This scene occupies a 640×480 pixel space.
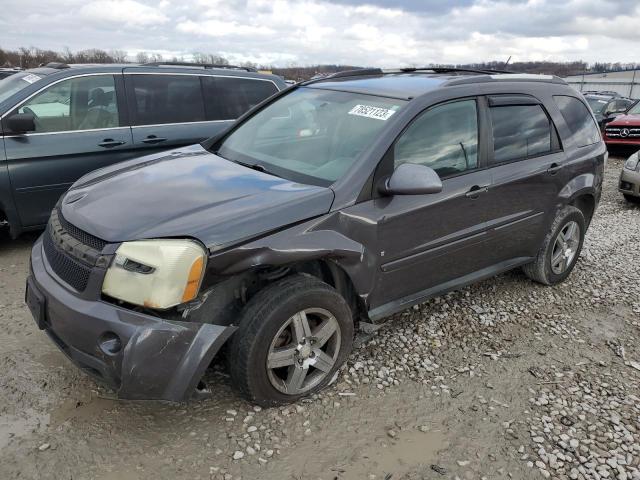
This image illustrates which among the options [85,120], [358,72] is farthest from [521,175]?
[85,120]

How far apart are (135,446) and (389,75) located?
9.90 ft

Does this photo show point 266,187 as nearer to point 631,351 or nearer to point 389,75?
point 389,75

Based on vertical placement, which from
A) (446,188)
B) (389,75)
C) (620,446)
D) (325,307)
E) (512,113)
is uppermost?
(389,75)

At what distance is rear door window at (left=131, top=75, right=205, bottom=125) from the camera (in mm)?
5324

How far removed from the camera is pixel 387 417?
281cm

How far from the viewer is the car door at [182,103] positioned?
530 centimetres

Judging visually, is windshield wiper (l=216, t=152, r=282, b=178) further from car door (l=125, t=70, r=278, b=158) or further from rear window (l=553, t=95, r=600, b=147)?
rear window (l=553, t=95, r=600, b=147)

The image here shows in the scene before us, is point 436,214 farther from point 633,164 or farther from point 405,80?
point 633,164

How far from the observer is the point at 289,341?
9.20 ft

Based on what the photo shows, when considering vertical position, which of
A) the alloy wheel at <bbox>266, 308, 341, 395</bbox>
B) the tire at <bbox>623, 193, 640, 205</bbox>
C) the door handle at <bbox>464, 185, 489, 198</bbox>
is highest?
the door handle at <bbox>464, 185, 489, 198</bbox>

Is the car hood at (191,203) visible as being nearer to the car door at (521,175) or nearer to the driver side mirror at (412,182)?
the driver side mirror at (412,182)

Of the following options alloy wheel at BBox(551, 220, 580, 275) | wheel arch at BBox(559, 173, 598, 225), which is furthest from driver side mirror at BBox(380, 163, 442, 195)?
alloy wheel at BBox(551, 220, 580, 275)

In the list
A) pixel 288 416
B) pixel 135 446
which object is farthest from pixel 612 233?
pixel 135 446

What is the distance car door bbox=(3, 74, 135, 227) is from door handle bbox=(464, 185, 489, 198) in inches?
138
